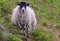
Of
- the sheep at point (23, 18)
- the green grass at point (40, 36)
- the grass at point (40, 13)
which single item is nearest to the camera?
the green grass at point (40, 36)

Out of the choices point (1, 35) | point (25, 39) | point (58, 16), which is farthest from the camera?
point (58, 16)

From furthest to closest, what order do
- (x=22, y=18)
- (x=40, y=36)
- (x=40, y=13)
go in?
(x=40, y=13)
(x=22, y=18)
(x=40, y=36)

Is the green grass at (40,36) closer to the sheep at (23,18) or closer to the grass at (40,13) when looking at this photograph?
the grass at (40,13)

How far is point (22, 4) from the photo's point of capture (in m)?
8.93

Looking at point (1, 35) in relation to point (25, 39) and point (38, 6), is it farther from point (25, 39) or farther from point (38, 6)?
point (38, 6)

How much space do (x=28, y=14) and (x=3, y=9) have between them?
146 centimetres

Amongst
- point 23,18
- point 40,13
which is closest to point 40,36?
point 23,18

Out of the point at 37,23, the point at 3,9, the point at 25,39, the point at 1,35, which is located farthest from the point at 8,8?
the point at 1,35

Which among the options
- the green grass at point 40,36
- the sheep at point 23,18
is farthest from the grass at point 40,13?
the sheep at point 23,18

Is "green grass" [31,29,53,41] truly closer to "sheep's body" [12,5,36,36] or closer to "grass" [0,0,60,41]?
"grass" [0,0,60,41]

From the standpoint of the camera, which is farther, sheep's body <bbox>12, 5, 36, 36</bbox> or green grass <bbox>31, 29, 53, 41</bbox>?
sheep's body <bbox>12, 5, 36, 36</bbox>

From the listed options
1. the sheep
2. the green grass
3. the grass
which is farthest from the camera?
the grass

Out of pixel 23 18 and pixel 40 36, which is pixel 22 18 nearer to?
pixel 23 18

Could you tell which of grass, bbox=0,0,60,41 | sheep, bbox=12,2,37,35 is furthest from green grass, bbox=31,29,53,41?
sheep, bbox=12,2,37,35
